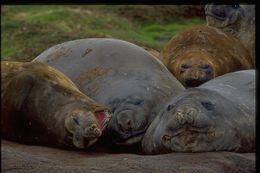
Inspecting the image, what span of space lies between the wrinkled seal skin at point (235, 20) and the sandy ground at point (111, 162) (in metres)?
3.86

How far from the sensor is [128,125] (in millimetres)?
6680

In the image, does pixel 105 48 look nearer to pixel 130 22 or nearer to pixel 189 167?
pixel 189 167

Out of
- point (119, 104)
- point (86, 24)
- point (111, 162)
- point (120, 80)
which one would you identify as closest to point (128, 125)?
point (119, 104)

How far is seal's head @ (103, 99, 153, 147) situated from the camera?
263 inches

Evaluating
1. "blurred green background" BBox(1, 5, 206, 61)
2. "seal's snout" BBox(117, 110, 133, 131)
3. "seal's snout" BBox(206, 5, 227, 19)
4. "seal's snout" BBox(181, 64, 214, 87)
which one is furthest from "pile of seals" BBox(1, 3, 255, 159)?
"blurred green background" BBox(1, 5, 206, 61)

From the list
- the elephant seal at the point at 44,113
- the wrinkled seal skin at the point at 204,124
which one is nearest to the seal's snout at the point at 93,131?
the elephant seal at the point at 44,113

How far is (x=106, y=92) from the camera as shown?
7.04m

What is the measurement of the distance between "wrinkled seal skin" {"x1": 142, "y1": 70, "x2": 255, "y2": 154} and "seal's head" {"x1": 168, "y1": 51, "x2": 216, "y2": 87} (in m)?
1.52

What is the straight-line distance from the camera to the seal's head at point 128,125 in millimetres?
6684

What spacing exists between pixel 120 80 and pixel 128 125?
0.57 meters

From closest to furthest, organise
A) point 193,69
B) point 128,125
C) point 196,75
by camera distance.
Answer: point 128,125
point 196,75
point 193,69

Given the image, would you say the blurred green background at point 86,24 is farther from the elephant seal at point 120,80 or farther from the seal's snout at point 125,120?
the seal's snout at point 125,120

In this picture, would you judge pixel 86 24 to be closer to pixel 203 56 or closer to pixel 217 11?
pixel 217 11

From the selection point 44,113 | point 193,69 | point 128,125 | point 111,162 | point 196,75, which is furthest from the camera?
point 193,69
